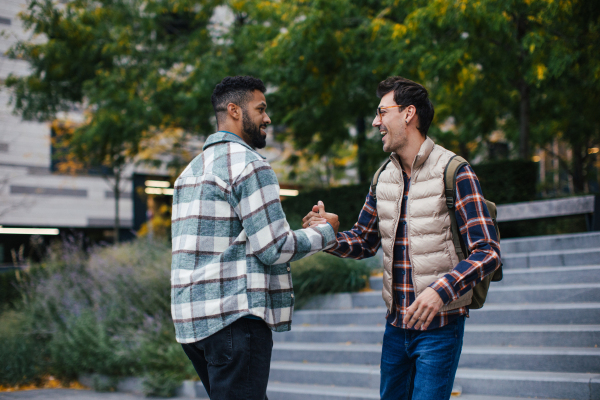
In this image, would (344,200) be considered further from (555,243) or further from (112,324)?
(112,324)

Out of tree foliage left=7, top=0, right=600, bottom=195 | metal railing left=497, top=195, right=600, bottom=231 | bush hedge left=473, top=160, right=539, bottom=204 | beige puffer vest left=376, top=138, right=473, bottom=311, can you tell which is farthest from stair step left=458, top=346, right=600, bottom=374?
bush hedge left=473, top=160, right=539, bottom=204

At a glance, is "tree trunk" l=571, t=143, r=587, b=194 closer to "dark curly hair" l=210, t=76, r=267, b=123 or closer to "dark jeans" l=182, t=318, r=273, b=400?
"dark curly hair" l=210, t=76, r=267, b=123

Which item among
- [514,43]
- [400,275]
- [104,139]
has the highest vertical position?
[514,43]

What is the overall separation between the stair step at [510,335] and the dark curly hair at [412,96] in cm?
337

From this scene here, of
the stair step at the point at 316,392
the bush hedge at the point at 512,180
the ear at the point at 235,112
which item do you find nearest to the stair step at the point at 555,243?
the bush hedge at the point at 512,180

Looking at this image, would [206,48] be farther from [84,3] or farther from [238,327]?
[238,327]

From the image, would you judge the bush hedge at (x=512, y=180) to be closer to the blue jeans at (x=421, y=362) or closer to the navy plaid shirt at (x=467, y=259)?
the navy plaid shirt at (x=467, y=259)

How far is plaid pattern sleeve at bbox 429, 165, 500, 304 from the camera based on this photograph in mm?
2178

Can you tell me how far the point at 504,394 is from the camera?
14.8 ft

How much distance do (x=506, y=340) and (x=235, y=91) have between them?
13.5 ft

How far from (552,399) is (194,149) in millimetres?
13663

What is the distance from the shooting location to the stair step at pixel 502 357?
14.8 feet

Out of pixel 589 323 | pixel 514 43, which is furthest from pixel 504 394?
pixel 514 43

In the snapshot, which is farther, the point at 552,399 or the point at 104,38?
the point at 104,38
